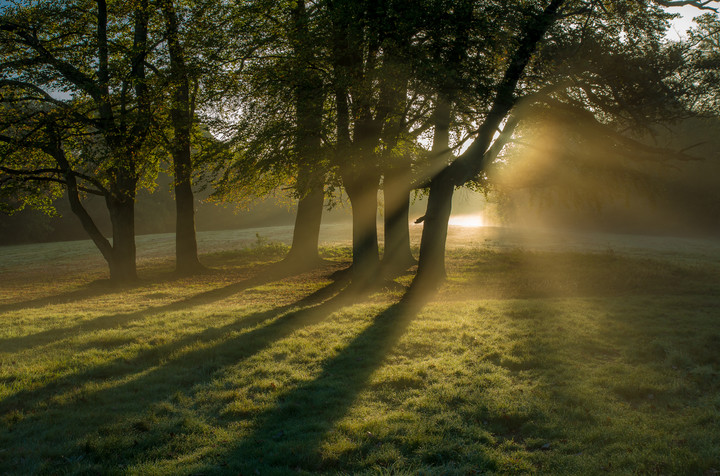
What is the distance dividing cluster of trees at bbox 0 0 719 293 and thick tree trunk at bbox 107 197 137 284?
0.05 meters

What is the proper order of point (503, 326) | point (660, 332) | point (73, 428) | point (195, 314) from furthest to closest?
point (195, 314), point (503, 326), point (660, 332), point (73, 428)

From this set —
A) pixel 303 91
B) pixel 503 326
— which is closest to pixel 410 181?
pixel 303 91

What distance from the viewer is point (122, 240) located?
59.8ft

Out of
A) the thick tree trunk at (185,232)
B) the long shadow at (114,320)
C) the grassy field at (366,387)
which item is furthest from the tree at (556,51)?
the thick tree trunk at (185,232)

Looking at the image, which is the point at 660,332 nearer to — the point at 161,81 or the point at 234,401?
the point at 234,401

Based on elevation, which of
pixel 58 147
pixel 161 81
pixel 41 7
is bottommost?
pixel 58 147

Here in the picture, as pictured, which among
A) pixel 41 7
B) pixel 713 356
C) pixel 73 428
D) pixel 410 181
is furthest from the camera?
pixel 410 181

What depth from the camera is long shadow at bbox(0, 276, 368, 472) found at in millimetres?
5176

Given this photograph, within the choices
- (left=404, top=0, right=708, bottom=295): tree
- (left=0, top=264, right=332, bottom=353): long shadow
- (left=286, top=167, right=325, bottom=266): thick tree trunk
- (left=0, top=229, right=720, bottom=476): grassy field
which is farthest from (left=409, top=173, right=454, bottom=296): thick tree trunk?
(left=286, top=167, right=325, bottom=266): thick tree trunk

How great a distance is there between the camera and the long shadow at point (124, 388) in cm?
518

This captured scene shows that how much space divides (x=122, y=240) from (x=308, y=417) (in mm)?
15305

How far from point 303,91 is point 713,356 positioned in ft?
36.9

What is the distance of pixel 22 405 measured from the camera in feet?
19.1

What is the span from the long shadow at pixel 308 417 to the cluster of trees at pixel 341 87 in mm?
7474
